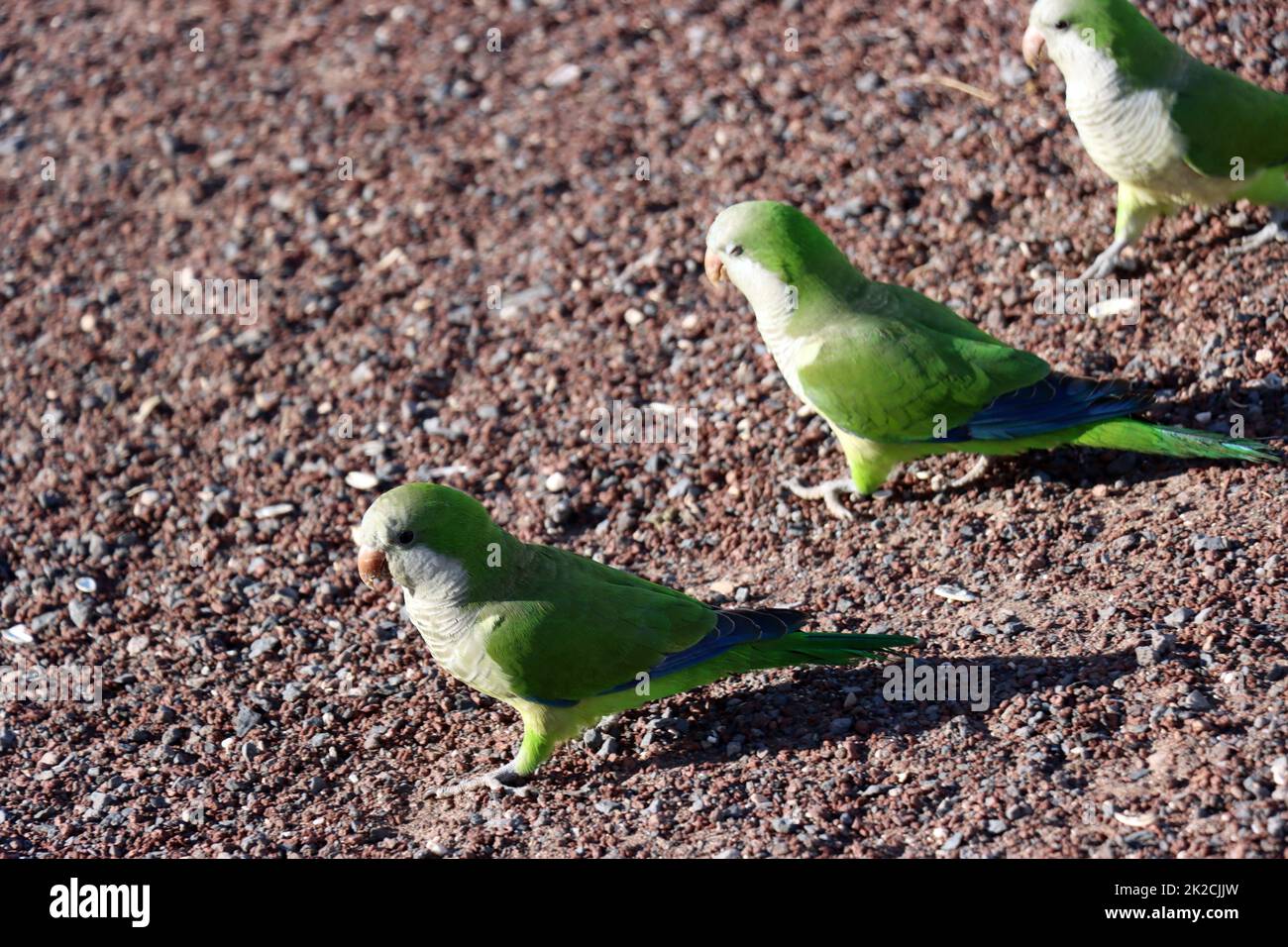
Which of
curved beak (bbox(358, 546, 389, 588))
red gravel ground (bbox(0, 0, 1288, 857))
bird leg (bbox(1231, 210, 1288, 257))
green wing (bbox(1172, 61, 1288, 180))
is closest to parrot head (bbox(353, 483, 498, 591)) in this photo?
curved beak (bbox(358, 546, 389, 588))

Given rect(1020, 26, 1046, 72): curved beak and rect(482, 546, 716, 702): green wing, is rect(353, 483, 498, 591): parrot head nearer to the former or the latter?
rect(482, 546, 716, 702): green wing

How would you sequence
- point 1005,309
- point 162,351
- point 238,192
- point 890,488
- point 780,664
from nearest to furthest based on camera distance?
point 780,664, point 890,488, point 1005,309, point 162,351, point 238,192

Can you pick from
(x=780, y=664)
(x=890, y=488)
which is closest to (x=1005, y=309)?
(x=890, y=488)

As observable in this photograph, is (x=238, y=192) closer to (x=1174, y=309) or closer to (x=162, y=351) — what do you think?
(x=162, y=351)

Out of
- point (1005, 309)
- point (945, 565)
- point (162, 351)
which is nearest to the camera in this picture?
point (945, 565)

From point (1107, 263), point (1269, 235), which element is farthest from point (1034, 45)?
point (1269, 235)

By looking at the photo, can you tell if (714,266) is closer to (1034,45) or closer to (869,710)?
(1034,45)

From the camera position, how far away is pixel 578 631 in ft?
17.9

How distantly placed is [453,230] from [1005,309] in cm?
379

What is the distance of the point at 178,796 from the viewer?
5887 millimetres

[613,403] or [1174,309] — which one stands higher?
[1174,309]

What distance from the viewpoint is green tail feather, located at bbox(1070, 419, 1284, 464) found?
625cm

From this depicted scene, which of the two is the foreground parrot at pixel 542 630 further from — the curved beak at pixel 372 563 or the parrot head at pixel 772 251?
the parrot head at pixel 772 251

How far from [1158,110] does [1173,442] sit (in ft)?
6.42
